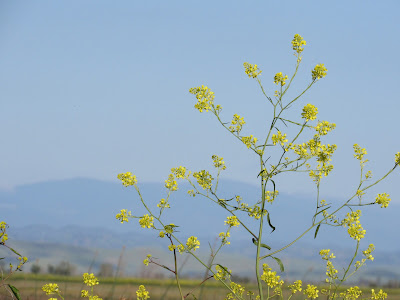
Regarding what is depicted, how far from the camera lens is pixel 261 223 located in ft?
13.9

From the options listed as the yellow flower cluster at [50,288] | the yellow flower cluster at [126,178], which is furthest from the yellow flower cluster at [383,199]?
the yellow flower cluster at [50,288]

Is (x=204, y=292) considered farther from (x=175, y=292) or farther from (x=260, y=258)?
(x=260, y=258)

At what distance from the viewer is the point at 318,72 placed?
4496mm

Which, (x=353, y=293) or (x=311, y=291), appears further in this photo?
(x=353, y=293)

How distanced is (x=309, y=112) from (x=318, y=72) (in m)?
0.35

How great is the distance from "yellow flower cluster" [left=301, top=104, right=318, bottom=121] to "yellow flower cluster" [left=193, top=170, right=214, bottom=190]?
2.81ft

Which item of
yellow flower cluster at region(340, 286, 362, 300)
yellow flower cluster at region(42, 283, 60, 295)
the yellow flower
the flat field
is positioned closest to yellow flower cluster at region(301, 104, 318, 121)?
yellow flower cluster at region(340, 286, 362, 300)

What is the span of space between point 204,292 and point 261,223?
8.15 feet

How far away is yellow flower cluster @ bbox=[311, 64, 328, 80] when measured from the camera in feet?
14.7

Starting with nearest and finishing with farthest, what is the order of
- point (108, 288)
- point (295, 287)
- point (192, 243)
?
1. point (192, 243)
2. point (295, 287)
3. point (108, 288)

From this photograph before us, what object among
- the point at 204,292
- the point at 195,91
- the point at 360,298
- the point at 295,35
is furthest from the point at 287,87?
the point at 204,292

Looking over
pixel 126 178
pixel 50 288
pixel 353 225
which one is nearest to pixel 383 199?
pixel 353 225

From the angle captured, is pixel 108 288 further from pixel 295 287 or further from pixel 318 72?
pixel 318 72

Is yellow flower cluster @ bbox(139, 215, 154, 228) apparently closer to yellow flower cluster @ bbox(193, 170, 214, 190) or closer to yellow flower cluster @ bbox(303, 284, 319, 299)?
yellow flower cluster @ bbox(193, 170, 214, 190)
